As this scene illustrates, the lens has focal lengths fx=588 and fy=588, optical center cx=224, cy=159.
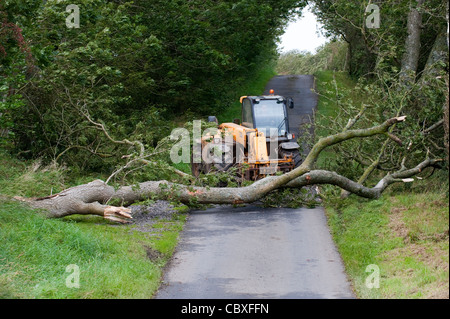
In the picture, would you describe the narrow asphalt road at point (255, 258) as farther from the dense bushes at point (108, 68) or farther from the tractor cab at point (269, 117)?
the dense bushes at point (108, 68)

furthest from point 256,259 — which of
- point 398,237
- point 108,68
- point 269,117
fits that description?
point 108,68

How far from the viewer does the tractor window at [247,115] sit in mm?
17250

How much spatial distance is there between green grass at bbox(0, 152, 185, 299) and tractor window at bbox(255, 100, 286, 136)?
4.30m

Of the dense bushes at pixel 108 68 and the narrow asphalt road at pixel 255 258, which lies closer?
the narrow asphalt road at pixel 255 258

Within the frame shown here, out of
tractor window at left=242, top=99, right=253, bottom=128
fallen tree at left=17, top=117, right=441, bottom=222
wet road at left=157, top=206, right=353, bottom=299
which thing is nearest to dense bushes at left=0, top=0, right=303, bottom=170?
fallen tree at left=17, top=117, right=441, bottom=222

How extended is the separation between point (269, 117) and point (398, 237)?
6.98 metres

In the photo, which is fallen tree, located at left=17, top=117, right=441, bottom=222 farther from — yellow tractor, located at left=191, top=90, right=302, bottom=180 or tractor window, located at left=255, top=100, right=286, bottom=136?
tractor window, located at left=255, top=100, right=286, bottom=136

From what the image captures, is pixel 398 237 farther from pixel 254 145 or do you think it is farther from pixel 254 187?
pixel 254 145

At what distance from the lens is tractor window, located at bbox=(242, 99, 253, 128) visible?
1725 centimetres

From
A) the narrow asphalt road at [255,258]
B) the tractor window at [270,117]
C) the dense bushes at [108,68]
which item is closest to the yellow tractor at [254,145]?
the tractor window at [270,117]
